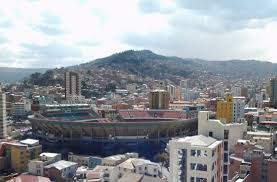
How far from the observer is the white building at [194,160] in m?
15.2

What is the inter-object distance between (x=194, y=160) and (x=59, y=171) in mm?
20140

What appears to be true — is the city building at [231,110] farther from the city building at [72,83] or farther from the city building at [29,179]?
the city building at [72,83]

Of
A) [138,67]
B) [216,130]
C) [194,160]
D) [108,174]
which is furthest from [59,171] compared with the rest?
[138,67]

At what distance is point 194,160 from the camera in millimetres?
15359

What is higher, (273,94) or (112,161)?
(273,94)

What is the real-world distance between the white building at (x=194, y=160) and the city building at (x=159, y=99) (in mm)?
57616

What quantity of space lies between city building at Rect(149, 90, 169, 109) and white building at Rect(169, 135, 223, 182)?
57616 millimetres

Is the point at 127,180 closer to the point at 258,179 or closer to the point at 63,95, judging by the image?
the point at 258,179

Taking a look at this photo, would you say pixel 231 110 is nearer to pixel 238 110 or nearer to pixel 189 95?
pixel 238 110

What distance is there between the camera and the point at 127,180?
27469 millimetres

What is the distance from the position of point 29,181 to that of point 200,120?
17.6 meters

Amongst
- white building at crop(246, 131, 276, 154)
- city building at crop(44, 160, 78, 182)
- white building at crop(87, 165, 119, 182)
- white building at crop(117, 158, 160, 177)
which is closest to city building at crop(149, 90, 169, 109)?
white building at crop(246, 131, 276, 154)

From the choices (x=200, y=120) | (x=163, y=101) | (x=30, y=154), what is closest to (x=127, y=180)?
(x=200, y=120)

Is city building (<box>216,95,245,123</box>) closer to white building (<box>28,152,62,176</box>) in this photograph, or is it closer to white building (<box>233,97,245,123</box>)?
white building (<box>233,97,245,123</box>)
